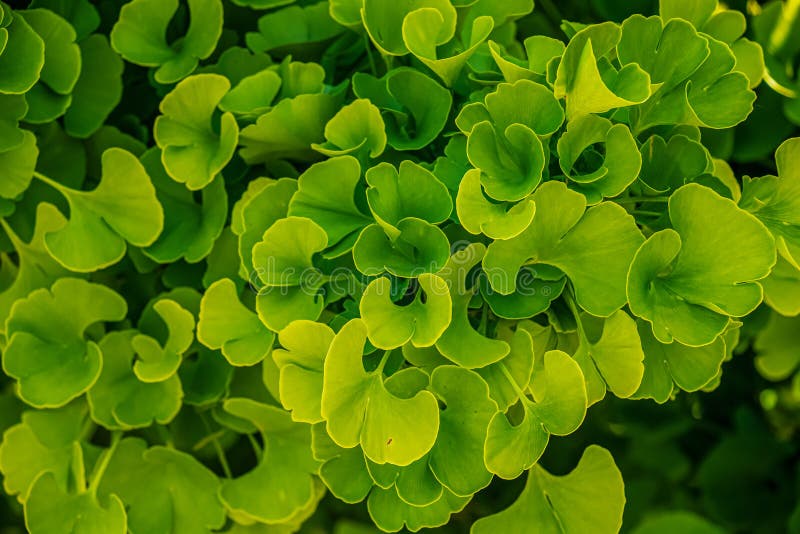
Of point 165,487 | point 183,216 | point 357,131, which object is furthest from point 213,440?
point 357,131

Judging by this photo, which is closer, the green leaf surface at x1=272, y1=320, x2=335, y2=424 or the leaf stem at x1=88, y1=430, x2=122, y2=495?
the green leaf surface at x1=272, y1=320, x2=335, y2=424

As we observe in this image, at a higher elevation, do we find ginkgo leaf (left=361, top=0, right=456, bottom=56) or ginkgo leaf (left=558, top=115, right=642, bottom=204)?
ginkgo leaf (left=361, top=0, right=456, bottom=56)

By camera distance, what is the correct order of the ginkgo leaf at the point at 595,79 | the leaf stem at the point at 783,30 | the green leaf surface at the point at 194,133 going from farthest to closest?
the leaf stem at the point at 783,30 → the green leaf surface at the point at 194,133 → the ginkgo leaf at the point at 595,79

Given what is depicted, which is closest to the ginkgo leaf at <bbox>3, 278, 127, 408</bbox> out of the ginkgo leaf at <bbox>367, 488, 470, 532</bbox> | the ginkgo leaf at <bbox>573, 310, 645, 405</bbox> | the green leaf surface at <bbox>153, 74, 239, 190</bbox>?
the green leaf surface at <bbox>153, 74, 239, 190</bbox>

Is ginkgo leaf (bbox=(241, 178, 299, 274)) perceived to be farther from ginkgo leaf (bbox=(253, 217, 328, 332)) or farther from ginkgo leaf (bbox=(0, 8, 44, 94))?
ginkgo leaf (bbox=(0, 8, 44, 94))

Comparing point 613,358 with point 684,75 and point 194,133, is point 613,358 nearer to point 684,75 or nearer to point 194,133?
point 684,75

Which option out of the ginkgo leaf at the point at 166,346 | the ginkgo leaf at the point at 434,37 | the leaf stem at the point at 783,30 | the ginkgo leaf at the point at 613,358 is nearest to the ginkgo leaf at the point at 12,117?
the ginkgo leaf at the point at 166,346

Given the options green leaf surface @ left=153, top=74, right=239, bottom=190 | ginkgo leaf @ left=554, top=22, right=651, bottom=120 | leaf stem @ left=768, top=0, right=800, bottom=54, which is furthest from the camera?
leaf stem @ left=768, top=0, right=800, bottom=54

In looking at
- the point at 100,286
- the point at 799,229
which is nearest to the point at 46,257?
the point at 100,286

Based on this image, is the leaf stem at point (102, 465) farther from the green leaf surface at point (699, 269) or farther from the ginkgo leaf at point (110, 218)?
the green leaf surface at point (699, 269)
